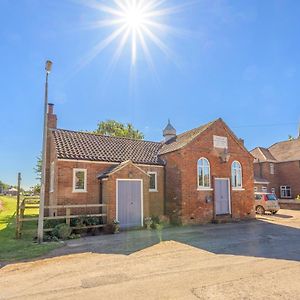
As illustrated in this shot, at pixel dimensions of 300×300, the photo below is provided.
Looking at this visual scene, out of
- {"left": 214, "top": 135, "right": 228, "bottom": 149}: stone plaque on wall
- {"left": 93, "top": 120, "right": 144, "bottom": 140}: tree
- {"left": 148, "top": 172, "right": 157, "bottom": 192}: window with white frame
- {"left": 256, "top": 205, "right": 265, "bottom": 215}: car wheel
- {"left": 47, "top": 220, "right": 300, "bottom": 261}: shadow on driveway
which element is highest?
{"left": 93, "top": 120, "right": 144, "bottom": 140}: tree

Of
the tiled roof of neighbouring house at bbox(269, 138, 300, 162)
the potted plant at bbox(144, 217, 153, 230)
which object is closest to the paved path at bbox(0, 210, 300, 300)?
the potted plant at bbox(144, 217, 153, 230)

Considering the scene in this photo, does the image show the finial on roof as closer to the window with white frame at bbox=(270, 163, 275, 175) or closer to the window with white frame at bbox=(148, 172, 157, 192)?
the window with white frame at bbox=(148, 172, 157, 192)

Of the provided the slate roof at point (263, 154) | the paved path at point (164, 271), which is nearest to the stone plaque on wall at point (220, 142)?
the paved path at point (164, 271)

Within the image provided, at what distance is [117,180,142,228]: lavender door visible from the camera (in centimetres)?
1647

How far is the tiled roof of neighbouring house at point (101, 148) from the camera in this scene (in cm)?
1767

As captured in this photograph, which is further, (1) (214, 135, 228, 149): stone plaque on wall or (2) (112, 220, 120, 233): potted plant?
(1) (214, 135, 228, 149): stone plaque on wall

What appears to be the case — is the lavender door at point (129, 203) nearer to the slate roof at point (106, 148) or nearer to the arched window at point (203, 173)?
the slate roof at point (106, 148)

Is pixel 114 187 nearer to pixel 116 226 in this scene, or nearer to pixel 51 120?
pixel 116 226

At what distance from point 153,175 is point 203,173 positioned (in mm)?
3548

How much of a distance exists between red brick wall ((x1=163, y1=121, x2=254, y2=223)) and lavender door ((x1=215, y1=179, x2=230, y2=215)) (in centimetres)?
45

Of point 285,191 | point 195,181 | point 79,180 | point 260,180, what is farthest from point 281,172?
point 79,180

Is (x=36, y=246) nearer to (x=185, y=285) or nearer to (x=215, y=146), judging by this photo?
(x=185, y=285)

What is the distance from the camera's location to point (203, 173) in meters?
20.0

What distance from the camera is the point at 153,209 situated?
19.2m
